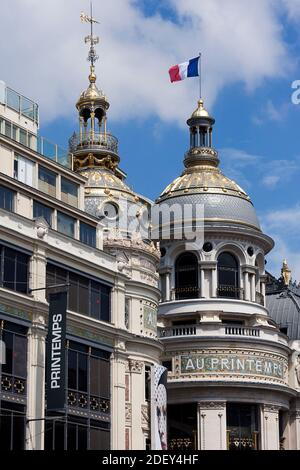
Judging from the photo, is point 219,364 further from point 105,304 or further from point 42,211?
point 42,211

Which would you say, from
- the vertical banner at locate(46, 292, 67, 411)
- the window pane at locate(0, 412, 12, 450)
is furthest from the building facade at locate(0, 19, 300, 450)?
the vertical banner at locate(46, 292, 67, 411)

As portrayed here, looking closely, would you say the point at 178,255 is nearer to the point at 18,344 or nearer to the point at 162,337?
the point at 162,337

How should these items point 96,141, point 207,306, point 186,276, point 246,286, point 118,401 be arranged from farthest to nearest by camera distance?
point 186,276 → point 246,286 → point 207,306 → point 96,141 → point 118,401

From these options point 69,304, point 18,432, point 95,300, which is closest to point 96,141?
point 95,300

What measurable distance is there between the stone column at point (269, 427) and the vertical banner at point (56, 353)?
1492 inches

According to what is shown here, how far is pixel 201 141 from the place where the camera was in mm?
111000

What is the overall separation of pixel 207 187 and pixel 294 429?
22.5 meters

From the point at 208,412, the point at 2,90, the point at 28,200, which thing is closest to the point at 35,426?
the point at 28,200

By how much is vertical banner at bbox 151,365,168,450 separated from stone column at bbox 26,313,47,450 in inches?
568

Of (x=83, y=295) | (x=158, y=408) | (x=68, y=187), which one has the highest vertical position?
(x=68, y=187)

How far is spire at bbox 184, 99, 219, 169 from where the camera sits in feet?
358

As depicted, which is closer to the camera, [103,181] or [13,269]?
[13,269]

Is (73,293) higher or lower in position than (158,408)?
higher

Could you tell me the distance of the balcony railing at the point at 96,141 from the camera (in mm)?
94688
